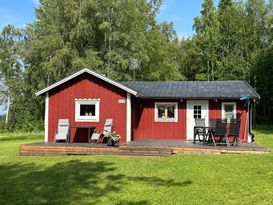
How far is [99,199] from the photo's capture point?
20.4 feet

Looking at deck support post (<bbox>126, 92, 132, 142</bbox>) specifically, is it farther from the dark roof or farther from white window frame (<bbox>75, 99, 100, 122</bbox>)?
the dark roof

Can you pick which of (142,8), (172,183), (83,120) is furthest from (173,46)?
(172,183)

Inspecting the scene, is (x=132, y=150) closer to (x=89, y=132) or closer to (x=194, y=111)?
(x=89, y=132)

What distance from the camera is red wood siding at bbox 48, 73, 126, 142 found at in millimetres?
13727

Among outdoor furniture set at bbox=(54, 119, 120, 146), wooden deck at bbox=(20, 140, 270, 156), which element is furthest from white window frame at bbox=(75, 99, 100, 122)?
wooden deck at bbox=(20, 140, 270, 156)

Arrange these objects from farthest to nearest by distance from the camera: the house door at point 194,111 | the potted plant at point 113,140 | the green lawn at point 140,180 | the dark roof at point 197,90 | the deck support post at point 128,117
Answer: the house door at point 194,111, the dark roof at point 197,90, the deck support post at point 128,117, the potted plant at point 113,140, the green lawn at point 140,180

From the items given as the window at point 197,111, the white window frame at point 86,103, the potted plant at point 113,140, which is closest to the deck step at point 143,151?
the potted plant at point 113,140

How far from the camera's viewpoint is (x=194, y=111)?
15227 millimetres

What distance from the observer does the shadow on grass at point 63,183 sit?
627 cm

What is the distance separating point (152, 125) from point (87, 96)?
3336mm

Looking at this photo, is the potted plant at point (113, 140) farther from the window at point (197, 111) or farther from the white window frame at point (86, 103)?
the window at point (197, 111)

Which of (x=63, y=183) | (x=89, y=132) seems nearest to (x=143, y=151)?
(x=89, y=132)

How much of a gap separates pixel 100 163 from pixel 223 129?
4.63m

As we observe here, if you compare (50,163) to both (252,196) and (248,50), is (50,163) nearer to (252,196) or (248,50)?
(252,196)
